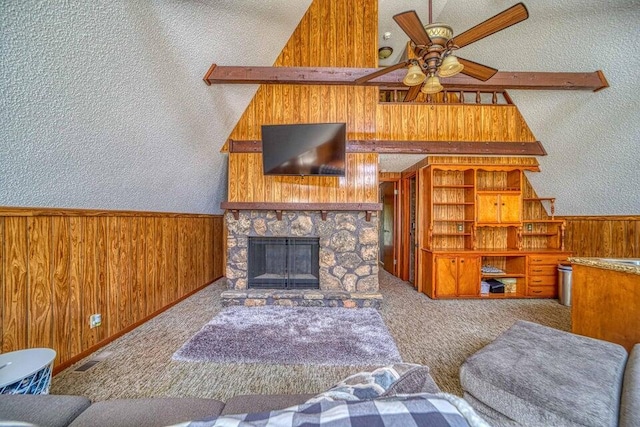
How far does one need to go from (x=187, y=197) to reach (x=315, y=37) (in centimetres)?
293

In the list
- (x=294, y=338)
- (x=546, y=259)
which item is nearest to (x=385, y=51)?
(x=546, y=259)

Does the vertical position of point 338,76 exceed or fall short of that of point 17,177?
it exceeds it

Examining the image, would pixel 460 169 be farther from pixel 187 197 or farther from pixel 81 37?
pixel 81 37

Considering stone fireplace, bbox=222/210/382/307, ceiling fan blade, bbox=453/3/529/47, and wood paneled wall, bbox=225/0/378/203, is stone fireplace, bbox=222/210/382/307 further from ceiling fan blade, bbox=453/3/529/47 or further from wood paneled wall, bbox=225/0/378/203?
ceiling fan blade, bbox=453/3/529/47

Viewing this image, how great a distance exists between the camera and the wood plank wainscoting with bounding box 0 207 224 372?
1.83 metres

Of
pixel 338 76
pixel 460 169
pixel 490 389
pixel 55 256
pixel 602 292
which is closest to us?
pixel 490 389

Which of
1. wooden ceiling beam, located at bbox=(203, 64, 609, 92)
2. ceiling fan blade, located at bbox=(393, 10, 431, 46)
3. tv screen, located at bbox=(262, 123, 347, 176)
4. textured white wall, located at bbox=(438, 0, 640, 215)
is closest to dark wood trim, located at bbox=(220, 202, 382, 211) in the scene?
tv screen, located at bbox=(262, 123, 347, 176)

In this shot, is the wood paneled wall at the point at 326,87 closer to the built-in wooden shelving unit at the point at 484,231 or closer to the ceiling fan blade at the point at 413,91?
the ceiling fan blade at the point at 413,91

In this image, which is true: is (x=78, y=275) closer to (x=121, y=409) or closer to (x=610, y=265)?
(x=121, y=409)

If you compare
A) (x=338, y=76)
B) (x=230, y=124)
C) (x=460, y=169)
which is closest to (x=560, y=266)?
(x=460, y=169)

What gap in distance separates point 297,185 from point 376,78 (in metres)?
1.68

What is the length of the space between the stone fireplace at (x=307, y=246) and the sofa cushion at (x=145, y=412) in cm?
258

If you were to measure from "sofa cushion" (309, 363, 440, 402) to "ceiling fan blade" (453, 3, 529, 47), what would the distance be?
6.88 ft

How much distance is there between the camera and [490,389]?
1325 mm
